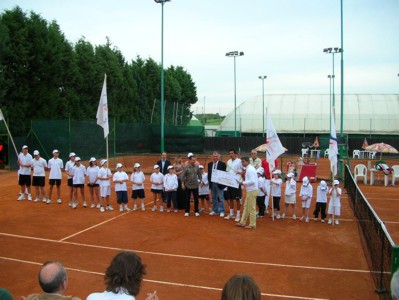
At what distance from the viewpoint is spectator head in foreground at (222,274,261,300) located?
9.25ft

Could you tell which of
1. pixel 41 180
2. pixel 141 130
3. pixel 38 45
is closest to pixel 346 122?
pixel 141 130

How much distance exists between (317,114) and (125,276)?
56568mm

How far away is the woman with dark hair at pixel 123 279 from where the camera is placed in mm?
3324

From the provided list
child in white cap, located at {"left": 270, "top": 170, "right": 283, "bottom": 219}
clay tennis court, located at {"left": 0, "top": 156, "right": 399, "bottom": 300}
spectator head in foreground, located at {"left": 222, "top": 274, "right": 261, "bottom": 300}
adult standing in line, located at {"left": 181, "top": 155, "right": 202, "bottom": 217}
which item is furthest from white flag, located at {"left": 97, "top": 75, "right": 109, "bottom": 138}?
spectator head in foreground, located at {"left": 222, "top": 274, "right": 261, "bottom": 300}

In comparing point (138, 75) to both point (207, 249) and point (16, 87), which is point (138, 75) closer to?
→ point (16, 87)

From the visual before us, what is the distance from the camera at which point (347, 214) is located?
13.9 metres

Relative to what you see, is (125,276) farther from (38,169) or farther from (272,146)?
(38,169)

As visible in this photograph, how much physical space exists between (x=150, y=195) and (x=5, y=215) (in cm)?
593

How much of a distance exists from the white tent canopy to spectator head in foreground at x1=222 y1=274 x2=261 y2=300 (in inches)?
2062

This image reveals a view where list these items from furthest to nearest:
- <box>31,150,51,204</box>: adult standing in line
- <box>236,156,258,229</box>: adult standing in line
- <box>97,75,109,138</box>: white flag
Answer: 1. <box>31,150,51,204</box>: adult standing in line
2. <box>97,75,109,138</box>: white flag
3. <box>236,156,258,229</box>: adult standing in line

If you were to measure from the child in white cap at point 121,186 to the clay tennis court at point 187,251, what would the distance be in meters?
0.36

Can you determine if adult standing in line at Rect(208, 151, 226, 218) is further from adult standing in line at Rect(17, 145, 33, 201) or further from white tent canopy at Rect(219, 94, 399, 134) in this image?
white tent canopy at Rect(219, 94, 399, 134)

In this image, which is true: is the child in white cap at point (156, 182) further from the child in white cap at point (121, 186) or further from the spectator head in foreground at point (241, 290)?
the spectator head in foreground at point (241, 290)

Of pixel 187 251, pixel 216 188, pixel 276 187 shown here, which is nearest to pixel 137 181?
pixel 216 188
